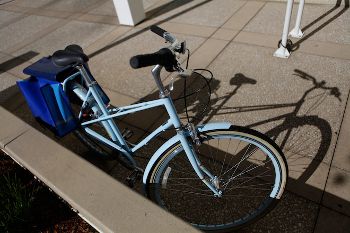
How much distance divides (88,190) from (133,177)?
64cm

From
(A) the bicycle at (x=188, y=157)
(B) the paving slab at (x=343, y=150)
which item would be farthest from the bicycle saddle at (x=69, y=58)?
(B) the paving slab at (x=343, y=150)

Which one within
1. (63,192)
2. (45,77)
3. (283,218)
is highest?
(45,77)

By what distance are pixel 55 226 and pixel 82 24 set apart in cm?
544

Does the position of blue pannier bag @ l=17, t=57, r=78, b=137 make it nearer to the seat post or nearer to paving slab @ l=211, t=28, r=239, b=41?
the seat post

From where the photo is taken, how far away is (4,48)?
6.28 meters

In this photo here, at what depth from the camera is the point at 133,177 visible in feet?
8.51

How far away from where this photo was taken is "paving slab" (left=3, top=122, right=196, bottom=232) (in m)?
1.76

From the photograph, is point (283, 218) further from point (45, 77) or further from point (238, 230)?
point (45, 77)

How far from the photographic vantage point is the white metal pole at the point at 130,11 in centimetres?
584

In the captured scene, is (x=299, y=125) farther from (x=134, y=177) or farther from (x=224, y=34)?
(x=224, y=34)

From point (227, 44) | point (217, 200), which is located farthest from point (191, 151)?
point (227, 44)

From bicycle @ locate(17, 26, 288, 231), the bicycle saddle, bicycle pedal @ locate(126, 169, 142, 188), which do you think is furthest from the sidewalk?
the bicycle saddle

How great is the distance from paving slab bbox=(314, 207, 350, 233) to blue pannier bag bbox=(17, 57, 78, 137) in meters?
2.27

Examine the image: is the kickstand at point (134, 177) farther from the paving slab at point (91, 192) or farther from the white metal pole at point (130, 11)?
the white metal pole at point (130, 11)
